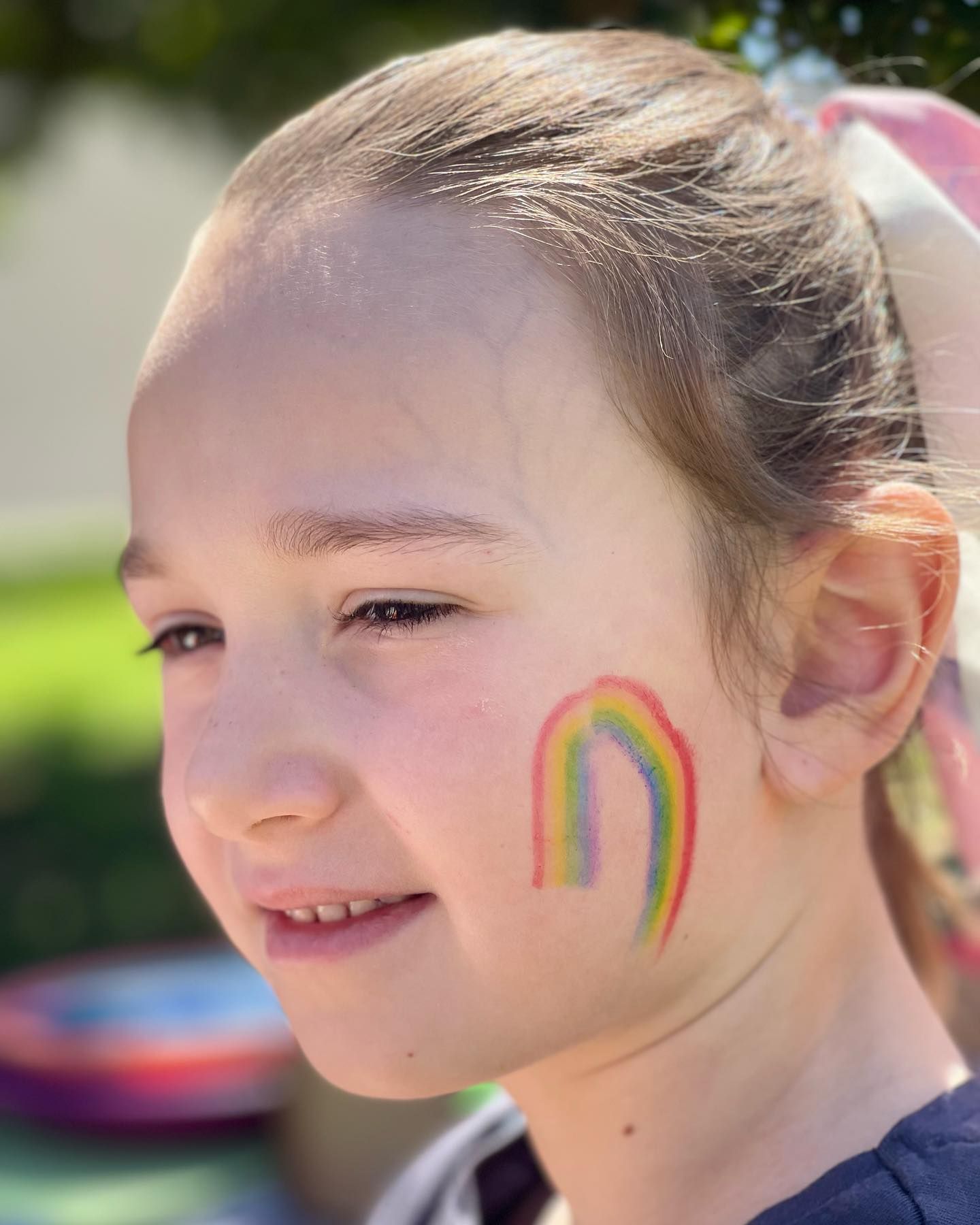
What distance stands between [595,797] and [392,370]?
37 cm

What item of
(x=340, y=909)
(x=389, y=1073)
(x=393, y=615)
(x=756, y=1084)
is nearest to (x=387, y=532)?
(x=393, y=615)

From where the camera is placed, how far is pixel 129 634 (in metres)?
7.83

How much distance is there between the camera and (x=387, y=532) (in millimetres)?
1059

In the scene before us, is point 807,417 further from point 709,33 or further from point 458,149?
point 709,33

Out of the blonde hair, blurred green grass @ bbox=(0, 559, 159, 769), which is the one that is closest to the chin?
the blonde hair

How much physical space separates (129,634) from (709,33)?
6.75m

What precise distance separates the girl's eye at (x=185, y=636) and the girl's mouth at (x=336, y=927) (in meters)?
0.25

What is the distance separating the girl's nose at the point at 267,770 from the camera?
3.45 feet

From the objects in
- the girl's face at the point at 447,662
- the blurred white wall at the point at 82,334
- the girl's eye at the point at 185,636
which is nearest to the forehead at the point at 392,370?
the girl's face at the point at 447,662

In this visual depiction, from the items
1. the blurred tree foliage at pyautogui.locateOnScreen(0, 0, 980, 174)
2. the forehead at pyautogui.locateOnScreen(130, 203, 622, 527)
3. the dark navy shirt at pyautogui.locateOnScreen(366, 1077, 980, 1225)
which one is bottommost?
the dark navy shirt at pyautogui.locateOnScreen(366, 1077, 980, 1225)

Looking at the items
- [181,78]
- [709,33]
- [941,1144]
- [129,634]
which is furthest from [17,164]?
[941,1144]

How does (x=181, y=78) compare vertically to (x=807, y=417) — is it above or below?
above

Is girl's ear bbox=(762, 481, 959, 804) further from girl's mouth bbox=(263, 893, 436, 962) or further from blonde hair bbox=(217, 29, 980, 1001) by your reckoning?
girl's mouth bbox=(263, 893, 436, 962)

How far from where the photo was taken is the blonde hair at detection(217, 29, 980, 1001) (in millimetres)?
1129
